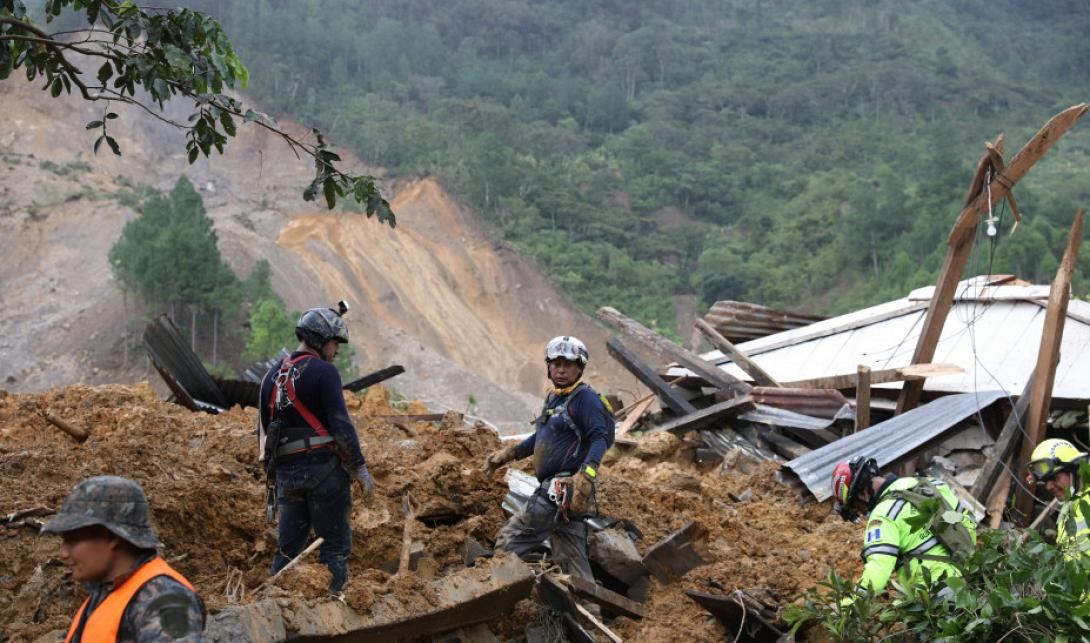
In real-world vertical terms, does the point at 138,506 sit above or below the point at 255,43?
above

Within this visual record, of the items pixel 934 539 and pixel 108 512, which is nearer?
pixel 108 512

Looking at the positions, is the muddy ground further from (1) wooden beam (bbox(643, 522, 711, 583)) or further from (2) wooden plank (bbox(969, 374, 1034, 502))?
(2) wooden plank (bbox(969, 374, 1034, 502))

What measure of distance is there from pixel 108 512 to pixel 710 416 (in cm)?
910

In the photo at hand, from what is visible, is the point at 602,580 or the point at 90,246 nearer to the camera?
the point at 602,580

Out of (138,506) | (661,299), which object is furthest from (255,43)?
(138,506)

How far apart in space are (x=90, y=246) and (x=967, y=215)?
112 ft

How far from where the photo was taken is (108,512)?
3.06m

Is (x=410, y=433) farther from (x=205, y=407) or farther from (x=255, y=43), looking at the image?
(x=255, y=43)

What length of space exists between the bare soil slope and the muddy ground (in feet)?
69.9

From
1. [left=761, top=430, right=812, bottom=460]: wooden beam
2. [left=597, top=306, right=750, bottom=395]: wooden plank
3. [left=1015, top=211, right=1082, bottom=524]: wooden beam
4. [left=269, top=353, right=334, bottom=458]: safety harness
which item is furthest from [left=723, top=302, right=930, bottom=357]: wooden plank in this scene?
[left=269, top=353, right=334, bottom=458]: safety harness

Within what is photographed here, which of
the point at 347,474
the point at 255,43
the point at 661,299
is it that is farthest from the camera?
the point at 255,43

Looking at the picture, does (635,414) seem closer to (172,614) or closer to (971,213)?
(971,213)

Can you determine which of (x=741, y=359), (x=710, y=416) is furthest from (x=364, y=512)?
(x=741, y=359)

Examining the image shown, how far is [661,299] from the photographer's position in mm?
49000
